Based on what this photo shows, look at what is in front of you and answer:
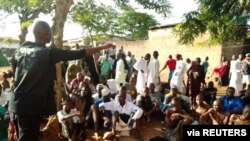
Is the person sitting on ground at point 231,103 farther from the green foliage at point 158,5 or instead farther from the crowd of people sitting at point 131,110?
the green foliage at point 158,5

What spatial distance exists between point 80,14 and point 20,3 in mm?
1739

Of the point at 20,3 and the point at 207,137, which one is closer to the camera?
the point at 207,137

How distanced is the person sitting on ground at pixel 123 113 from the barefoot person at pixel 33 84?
190 inches

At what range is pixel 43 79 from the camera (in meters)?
3.33

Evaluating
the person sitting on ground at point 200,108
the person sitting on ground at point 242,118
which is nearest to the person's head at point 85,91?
the person sitting on ground at point 200,108

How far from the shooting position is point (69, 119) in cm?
786

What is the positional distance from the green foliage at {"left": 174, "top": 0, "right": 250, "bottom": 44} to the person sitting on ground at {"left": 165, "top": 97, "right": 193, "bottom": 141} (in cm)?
420

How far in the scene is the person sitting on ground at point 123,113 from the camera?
8.27m

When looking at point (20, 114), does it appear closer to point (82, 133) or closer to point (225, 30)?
point (82, 133)

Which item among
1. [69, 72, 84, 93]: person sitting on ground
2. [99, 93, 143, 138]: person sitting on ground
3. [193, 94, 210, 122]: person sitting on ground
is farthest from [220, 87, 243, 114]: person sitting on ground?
[69, 72, 84, 93]: person sitting on ground

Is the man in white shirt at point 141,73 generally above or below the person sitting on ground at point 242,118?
above

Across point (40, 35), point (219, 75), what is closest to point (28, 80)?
point (40, 35)

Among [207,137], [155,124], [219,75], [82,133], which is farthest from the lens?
[219,75]

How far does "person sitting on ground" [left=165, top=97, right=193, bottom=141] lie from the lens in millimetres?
7500
